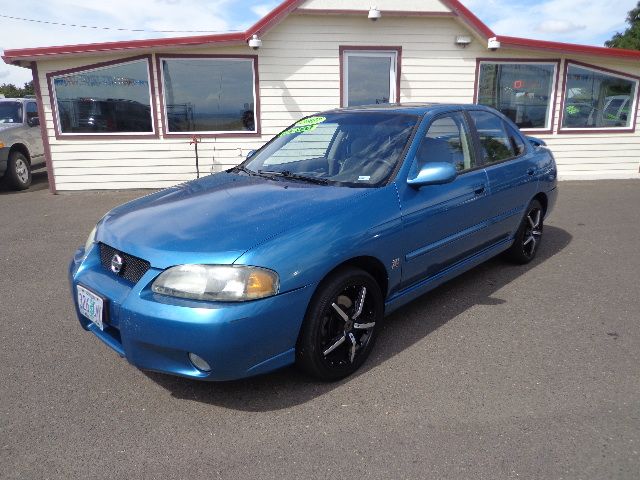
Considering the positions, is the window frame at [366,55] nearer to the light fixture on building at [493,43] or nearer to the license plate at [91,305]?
the light fixture on building at [493,43]

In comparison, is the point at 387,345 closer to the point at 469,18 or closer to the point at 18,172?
the point at 469,18

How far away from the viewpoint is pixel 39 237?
6.22 metres

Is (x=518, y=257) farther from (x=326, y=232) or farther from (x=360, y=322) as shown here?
(x=326, y=232)

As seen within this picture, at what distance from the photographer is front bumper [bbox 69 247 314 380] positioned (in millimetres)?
2283

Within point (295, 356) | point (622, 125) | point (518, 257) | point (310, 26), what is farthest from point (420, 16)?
point (295, 356)

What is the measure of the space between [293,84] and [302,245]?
280 inches

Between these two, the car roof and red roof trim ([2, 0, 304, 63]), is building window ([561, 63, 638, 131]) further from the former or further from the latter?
the car roof

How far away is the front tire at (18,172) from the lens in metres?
9.59

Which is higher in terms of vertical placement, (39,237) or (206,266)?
(206,266)

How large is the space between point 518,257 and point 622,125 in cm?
757

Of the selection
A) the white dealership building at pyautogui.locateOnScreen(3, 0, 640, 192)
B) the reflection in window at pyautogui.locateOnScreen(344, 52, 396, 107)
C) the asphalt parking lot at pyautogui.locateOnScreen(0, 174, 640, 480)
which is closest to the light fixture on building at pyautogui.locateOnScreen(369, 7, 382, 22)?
the white dealership building at pyautogui.locateOnScreen(3, 0, 640, 192)

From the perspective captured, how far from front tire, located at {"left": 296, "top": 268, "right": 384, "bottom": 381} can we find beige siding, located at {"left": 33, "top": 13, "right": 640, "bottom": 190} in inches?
264

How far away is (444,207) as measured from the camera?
3412mm

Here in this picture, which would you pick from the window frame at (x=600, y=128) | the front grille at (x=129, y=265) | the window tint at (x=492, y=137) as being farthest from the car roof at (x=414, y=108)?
the window frame at (x=600, y=128)
